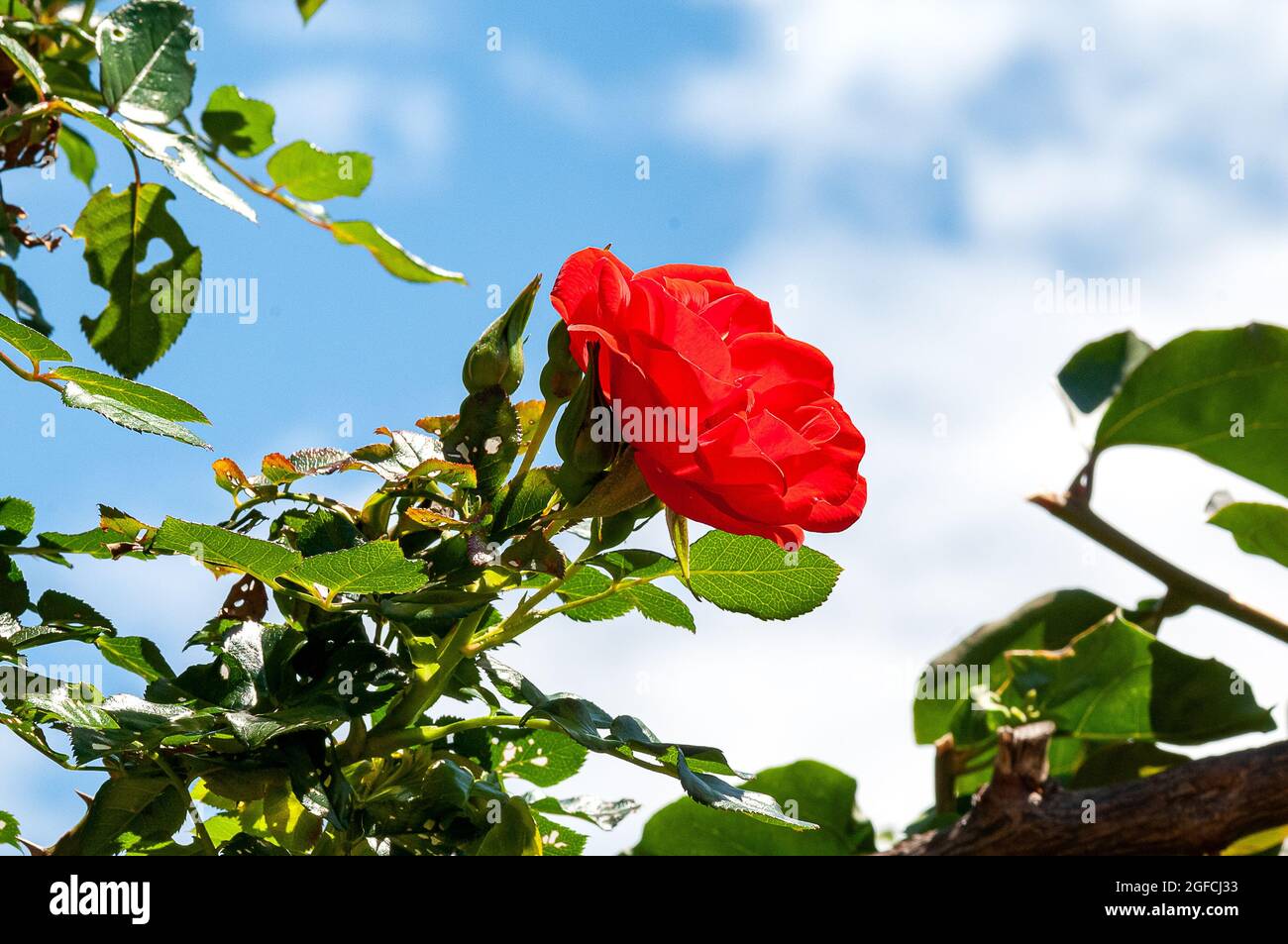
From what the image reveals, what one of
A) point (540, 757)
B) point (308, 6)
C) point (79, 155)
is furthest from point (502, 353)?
point (79, 155)

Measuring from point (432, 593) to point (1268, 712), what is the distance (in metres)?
1.23

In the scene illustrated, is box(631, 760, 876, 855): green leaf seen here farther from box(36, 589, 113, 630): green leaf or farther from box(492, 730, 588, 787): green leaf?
box(36, 589, 113, 630): green leaf

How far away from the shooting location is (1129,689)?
1.33 meters

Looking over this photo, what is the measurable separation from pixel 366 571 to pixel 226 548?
0.19ft

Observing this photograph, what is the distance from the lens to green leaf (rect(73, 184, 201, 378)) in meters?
0.85

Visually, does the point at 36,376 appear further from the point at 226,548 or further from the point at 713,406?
the point at 713,406

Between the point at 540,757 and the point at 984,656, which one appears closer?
the point at 540,757

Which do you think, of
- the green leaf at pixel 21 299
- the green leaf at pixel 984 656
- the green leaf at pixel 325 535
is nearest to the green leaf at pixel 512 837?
the green leaf at pixel 325 535

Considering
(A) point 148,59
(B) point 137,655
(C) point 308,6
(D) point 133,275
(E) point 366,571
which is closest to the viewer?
(E) point 366,571

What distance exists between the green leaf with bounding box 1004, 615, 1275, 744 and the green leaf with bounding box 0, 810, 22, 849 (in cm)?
104

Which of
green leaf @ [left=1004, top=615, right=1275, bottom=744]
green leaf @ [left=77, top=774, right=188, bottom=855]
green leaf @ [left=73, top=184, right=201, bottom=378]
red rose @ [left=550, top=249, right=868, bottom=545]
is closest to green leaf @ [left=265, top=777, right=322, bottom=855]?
green leaf @ [left=77, top=774, right=188, bottom=855]

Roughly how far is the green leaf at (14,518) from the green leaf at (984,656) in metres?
1.06
